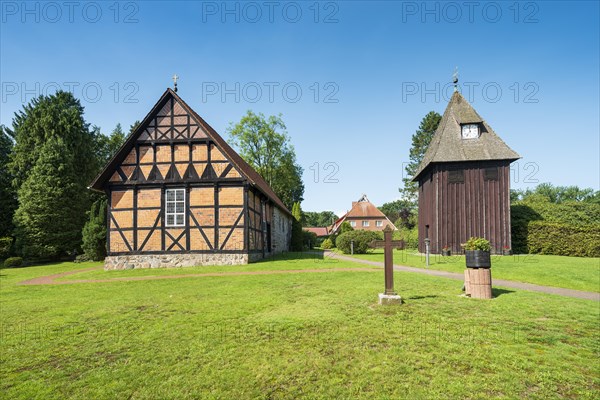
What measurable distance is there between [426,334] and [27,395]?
17.9 ft

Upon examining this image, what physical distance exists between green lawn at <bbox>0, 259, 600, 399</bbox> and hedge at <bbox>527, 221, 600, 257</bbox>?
1749cm

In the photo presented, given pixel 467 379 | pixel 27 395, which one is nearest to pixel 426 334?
pixel 467 379

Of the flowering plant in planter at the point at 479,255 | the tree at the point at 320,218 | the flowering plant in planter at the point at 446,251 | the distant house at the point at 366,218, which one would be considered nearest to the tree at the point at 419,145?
the distant house at the point at 366,218

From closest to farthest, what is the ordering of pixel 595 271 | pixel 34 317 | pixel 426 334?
1. pixel 426 334
2. pixel 34 317
3. pixel 595 271

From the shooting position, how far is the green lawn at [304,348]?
381 cm

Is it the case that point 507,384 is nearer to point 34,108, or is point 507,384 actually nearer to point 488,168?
point 488,168

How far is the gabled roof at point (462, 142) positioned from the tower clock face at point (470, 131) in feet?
0.87

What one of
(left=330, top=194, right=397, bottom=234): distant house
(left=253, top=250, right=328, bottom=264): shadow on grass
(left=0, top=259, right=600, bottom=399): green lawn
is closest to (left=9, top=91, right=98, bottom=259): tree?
(left=253, top=250, right=328, bottom=264): shadow on grass

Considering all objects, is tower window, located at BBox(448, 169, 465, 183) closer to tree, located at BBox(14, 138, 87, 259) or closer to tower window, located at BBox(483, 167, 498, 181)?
tower window, located at BBox(483, 167, 498, 181)

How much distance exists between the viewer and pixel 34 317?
24.1 ft

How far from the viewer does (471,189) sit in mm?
22375

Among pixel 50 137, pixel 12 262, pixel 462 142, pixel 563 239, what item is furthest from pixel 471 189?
pixel 50 137

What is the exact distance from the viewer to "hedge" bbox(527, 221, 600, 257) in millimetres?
21156

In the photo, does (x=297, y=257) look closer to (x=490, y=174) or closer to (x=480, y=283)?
(x=490, y=174)
